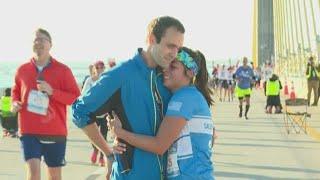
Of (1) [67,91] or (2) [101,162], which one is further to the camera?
(2) [101,162]

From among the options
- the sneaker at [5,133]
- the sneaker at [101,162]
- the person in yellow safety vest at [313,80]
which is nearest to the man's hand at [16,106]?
the sneaker at [101,162]

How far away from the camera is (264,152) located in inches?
531

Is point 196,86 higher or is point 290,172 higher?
point 196,86

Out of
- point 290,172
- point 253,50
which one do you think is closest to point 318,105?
point 290,172

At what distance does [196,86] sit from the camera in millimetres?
4727

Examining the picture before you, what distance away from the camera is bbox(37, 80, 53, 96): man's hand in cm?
711

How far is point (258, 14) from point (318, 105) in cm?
6162

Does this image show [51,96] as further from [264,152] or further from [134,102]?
[264,152]

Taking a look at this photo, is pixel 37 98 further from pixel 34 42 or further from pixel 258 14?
pixel 258 14

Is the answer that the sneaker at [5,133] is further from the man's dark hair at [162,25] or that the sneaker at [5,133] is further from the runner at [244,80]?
the man's dark hair at [162,25]

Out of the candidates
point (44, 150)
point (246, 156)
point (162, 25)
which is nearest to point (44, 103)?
point (44, 150)

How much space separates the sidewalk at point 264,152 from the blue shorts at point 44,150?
11.8 feet

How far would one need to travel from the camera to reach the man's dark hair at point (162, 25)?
4.26 metres

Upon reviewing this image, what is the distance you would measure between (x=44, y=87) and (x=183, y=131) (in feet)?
9.75
